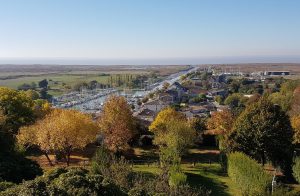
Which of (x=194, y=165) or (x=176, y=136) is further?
(x=194, y=165)

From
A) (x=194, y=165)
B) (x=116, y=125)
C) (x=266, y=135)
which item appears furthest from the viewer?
(x=116, y=125)

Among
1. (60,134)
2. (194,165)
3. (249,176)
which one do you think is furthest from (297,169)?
(60,134)

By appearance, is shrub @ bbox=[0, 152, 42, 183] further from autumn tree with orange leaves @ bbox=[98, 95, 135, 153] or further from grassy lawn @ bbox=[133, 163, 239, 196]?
autumn tree with orange leaves @ bbox=[98, 95, 135, 153]

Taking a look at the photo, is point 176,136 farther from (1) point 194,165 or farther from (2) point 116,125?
(2) point 116,125

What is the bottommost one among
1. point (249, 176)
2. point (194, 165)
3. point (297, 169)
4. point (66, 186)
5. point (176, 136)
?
point (194, 165)

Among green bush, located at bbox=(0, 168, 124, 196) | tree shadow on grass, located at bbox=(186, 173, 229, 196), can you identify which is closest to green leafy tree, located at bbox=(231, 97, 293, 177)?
tree shadow on grass, located at bbox=(186, 173, 229, 196)

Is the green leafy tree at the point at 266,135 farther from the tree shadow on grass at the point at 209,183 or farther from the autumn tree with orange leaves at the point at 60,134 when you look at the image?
the autumn tree with orange leaves at the point at 60,134
